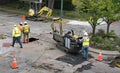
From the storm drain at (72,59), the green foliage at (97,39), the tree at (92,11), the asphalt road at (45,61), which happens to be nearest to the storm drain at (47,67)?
the asphalt road at (45,61)

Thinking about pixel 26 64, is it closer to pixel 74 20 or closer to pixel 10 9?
pixel 74 20

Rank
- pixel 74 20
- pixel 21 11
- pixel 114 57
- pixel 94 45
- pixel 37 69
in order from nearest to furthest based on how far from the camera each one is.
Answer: pixel 37 69, pixel 114 57, pixel 94 45, pixel 74 20, pixel 21 11

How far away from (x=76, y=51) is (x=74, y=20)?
15664mm

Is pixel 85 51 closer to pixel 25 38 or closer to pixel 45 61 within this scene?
pixel 45 61

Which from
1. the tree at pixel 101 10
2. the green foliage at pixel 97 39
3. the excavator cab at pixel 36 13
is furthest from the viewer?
the excavator cab at pixel 36 13

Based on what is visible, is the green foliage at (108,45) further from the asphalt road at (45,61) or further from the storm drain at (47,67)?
the storm drain at (47,67)

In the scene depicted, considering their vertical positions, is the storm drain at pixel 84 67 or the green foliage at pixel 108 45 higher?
the green foliage at pixel 108 45

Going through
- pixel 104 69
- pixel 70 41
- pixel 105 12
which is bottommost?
pixel 104 69

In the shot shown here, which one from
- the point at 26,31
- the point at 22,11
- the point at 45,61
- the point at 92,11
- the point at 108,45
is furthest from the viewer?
the point at 22,11

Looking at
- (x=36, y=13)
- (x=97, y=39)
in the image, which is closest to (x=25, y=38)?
(x=97, y=39)

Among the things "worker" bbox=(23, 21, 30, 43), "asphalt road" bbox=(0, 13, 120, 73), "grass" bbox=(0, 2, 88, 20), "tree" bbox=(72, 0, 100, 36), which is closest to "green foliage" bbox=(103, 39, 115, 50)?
"asphalt road" bbox=(0, 13, 120, 73)

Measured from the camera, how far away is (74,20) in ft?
114

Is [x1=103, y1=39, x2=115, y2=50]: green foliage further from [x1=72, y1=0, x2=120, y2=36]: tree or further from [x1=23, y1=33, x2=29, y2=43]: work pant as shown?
[x1=23, y1=33, x2=29, y2=43]: work pant

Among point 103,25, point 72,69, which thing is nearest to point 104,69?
point 72,69
